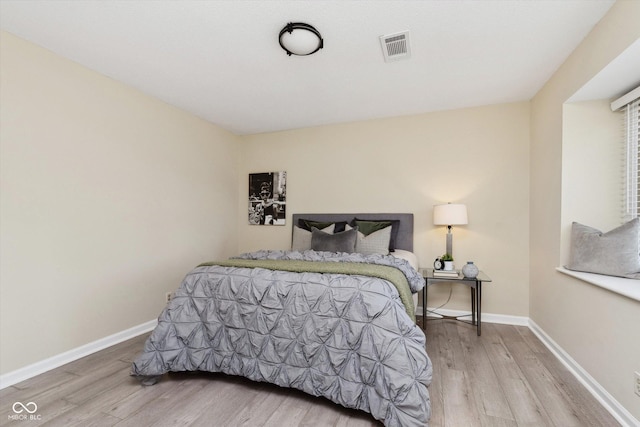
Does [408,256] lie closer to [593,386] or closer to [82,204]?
[593,386]

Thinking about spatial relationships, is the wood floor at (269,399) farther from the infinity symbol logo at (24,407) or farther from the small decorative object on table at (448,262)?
the small decorative object on table at (448,262)

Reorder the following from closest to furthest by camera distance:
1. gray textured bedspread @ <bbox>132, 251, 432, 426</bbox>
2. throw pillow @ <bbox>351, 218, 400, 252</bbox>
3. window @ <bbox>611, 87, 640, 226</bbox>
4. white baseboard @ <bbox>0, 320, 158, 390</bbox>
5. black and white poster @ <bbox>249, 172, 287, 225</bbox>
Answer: gray textured bedspread @ <bbox>132, 251, 432, 426</bbox> < white baseboard @ <bbox>0, 320, 158, 390</bbox> < window @ <bbox>611, 87, 640, 226</bbox> < throw pillow @ <bbox>351, 218, 400, 252</bbox> < black and white poster @ <bbox>249, 172, 287, 225</bbox>

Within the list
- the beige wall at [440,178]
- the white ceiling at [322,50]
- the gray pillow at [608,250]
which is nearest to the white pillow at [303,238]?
the beige wall at [440,178]

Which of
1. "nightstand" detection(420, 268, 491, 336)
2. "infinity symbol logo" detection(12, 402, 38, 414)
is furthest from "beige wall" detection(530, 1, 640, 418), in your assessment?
"infinity symbol logo" detection(12, 402, 38, 414)

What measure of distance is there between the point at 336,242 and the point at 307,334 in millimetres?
1341

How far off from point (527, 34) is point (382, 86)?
111cm

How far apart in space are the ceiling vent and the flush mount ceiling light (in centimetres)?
46

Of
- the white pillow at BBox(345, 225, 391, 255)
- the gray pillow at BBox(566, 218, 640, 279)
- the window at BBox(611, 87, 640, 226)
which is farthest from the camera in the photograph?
the white pillow at BBox(345, 225, 391, 255)

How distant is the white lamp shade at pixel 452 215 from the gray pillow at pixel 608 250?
0.88 m

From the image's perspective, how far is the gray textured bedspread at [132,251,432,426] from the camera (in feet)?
5.05

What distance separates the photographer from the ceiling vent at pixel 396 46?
2.00 metres

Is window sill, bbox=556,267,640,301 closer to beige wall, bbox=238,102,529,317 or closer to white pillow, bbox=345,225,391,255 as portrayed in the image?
beige wall, bbox=238,102,529,317

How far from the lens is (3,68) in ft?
6.45

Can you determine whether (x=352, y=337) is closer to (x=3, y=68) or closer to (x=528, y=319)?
(x=528, y=319)
